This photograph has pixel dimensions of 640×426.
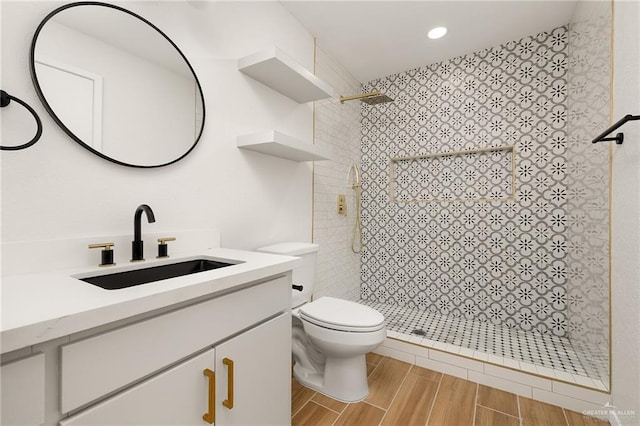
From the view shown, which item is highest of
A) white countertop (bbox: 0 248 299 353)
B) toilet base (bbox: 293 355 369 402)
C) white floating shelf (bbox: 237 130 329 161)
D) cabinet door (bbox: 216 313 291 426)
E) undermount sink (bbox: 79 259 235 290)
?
white floating shelf (bbox: 237 130 329 161)

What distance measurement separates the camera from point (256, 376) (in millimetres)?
1039

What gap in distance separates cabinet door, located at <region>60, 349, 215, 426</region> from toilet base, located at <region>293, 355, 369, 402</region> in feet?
3.24

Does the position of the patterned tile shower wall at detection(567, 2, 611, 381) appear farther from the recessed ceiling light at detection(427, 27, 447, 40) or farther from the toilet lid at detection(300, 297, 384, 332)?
the toilet lid at detection(300, 297, 384, 332)

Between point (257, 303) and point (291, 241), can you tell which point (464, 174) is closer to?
point (291, 241)

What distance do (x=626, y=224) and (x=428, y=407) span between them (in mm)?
1297

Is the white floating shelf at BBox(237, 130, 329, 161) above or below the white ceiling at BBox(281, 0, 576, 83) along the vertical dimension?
below

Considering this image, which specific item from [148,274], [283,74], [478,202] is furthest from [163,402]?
[478,202]

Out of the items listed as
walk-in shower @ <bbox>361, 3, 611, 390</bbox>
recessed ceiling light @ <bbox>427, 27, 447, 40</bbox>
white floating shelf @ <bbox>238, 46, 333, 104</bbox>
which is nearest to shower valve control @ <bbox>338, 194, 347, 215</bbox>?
walk-in shower @ <bbox>361, 3, 611, 390</bbox>

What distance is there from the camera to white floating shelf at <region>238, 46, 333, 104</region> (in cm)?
157

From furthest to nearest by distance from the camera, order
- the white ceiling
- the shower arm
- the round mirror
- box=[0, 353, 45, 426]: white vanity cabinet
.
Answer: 1. the shower arm
2. the white ceiling
3. the round mirror
4. box=[0, 353, 45, 426]: white vanity cabinet

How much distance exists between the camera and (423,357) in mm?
2027

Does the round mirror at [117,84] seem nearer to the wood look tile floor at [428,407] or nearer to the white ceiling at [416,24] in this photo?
the white ceiling at [416,24]

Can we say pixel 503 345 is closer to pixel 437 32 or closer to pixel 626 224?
pixel 626 224

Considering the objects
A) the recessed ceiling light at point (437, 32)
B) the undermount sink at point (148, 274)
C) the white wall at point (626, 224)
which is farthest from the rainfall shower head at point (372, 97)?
the undermount sink at point (148, 274)
